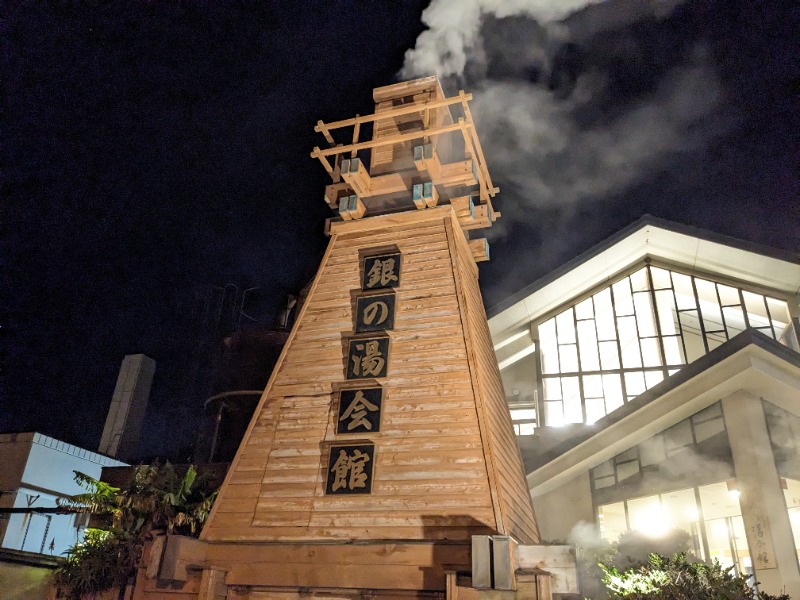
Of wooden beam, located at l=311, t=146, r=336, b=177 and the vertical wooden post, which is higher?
wooden beam, located at l=311, t=146, r=336, b=177

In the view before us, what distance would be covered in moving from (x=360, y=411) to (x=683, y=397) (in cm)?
904

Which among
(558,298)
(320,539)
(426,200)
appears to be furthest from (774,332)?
(320,539)

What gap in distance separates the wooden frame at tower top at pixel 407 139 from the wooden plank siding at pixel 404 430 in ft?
3.31

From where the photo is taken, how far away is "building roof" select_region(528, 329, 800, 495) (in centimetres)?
1245

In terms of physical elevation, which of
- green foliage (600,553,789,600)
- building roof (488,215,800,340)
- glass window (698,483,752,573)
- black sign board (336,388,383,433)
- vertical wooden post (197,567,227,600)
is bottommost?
vertical wooden post (197,567,227,600)

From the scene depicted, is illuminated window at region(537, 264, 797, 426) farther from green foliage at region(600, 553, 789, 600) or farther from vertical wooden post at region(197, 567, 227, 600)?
vertical wooden post at region(197, 567, 227, 600)

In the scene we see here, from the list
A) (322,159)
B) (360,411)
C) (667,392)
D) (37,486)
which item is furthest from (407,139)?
(37,486)

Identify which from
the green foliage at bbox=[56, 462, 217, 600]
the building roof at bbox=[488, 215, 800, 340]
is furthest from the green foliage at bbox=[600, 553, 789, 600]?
the building roof at bbox=[488, 215, 800, 340]

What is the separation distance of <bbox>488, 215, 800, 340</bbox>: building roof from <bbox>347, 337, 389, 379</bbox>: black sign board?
1131cm

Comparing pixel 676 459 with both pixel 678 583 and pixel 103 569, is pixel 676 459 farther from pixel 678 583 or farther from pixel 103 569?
pixel 103 569

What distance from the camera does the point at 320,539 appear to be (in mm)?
8430

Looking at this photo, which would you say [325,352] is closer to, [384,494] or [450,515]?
[384,494]

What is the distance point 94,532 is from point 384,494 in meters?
8.60

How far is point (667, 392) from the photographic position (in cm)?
1367
